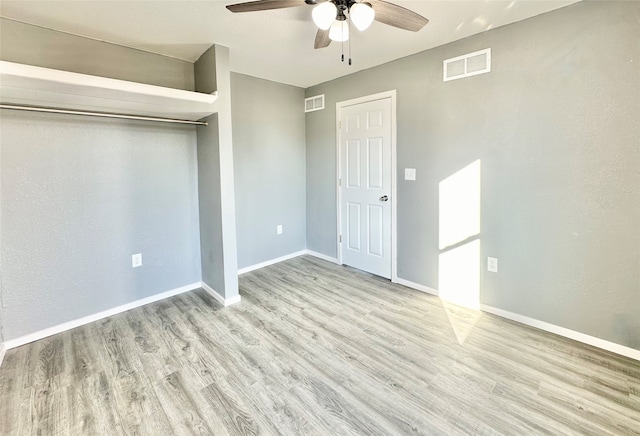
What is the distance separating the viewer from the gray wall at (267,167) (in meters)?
3.62

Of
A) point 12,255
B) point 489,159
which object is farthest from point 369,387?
point 12,255

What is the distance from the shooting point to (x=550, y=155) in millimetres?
2250

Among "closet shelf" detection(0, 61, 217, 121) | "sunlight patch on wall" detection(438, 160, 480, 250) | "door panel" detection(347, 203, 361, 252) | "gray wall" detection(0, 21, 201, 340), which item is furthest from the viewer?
"door panel" detection(347, 203, 361, 252)

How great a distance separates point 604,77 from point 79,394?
3.89 m

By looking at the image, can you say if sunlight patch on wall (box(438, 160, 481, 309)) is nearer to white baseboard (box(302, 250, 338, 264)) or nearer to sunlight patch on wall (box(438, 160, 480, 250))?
sunlight patch on wall (box(438, 160, 480, 250))

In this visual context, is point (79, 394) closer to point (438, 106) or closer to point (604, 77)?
point (438, 106)

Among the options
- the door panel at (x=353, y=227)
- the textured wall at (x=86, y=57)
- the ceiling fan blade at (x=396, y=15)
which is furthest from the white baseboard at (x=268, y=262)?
the ceiling fan blade at (x=396, y=15)

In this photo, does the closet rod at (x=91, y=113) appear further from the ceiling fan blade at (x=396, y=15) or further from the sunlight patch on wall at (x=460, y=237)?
the sunlight patch on wall at (x=460, y=237)

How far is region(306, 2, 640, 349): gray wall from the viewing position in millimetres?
1986

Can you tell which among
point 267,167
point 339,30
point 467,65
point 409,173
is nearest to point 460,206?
point 409,173

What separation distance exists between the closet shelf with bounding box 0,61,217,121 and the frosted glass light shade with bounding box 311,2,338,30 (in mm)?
1237

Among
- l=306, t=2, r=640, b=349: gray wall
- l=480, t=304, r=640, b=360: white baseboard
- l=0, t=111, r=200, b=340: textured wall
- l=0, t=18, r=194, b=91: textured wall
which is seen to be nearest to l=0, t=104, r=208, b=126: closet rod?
l=0, t=111, r=200, b=340: textured wall

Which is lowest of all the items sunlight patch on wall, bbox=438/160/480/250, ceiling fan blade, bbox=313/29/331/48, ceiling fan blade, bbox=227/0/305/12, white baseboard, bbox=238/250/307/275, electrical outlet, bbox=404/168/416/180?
white baseboard, bbox=238/250/307/275

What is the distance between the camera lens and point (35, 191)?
2299 mm
